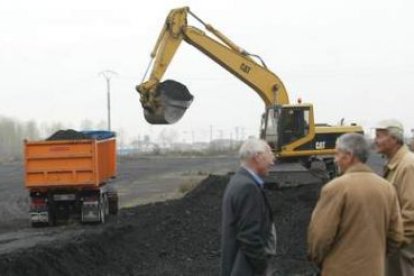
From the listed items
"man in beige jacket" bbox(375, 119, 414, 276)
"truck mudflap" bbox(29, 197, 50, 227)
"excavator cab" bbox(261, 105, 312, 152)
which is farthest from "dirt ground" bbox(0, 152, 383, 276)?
"man in beige jacket" bbox(375, 119, 414, 276)

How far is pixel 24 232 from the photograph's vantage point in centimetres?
1773

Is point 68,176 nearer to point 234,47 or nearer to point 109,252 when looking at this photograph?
point 109,252

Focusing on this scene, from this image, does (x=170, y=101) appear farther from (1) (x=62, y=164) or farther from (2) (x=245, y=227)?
(2) (x=245, y=227)

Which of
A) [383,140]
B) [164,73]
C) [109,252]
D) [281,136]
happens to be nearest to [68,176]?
[109,252]

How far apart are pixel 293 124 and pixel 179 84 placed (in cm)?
406

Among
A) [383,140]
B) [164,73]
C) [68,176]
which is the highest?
[164,73]

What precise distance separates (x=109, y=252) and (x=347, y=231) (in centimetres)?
917

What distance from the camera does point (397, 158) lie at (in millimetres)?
6566

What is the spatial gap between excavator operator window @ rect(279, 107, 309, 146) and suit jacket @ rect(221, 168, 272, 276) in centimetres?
1749

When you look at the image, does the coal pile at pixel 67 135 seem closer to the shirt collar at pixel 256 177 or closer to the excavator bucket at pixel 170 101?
the excavator bucket at pixel 170 101

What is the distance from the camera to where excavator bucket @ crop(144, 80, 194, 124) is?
70.0 ft

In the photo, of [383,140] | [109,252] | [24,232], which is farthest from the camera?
[24,232]

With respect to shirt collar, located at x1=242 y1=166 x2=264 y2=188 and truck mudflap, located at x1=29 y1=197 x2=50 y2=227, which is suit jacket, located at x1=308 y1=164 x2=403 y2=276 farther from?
truck mudflap, located at x1=29 y1=197 x2=50 y2=227

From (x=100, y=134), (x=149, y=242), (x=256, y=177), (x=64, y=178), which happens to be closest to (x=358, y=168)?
(x=256, y=177)
